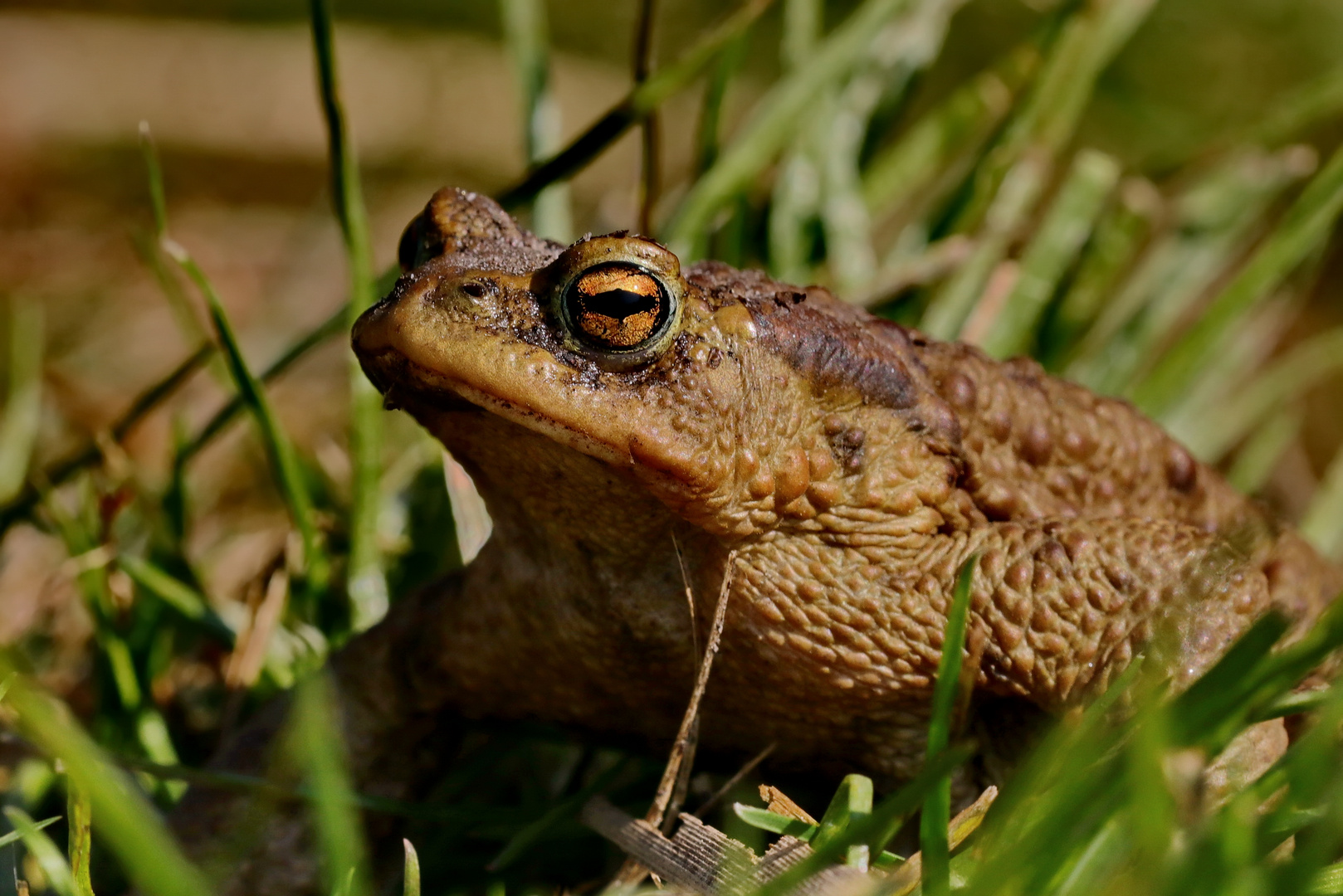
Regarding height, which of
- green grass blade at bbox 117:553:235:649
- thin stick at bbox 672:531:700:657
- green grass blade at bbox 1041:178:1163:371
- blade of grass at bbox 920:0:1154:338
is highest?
blade of grass at bbox 920:0:1154:338

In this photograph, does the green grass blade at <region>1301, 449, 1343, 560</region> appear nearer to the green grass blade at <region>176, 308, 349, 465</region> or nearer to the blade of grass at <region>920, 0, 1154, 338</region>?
the blade of grass at <region>920, 0, 1154, 338</region>

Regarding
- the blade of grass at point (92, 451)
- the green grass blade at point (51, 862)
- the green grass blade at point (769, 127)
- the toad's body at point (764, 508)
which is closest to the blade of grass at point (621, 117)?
the green grass blade at point (769, 127)

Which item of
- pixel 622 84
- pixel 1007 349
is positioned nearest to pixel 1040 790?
pixel 1007 349

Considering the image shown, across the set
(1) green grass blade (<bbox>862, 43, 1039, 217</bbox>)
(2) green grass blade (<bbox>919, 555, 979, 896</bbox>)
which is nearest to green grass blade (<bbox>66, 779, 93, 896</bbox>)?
(2) green grass blade (<bbox>919, 555, 979, 896</bbox>)

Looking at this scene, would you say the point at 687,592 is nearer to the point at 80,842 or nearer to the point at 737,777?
the point at 737,777

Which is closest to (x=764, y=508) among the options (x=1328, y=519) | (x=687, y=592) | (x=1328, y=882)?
(x=687, y=592)

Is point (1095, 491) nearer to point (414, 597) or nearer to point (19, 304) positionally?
point (414, 597)
